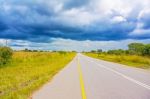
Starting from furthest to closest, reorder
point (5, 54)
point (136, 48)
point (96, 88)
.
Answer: point (136, 48) < point (5, 54) < point (96, 88)

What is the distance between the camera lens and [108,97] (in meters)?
9.73

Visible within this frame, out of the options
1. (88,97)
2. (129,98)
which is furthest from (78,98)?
(129,98)

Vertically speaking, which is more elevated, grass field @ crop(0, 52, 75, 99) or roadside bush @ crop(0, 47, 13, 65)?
roadside bush @ crop(0, 47, 13, 65)

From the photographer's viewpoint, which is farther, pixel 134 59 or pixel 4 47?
pixel 134 59

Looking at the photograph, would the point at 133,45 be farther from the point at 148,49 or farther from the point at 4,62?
the point at 4,62

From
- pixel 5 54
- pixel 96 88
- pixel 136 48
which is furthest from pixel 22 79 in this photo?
pixel 136 48

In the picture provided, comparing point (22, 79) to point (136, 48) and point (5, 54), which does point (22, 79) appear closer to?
point (5, 54)

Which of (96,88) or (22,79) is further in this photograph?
(22,79)

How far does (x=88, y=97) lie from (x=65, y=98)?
0.86 meters

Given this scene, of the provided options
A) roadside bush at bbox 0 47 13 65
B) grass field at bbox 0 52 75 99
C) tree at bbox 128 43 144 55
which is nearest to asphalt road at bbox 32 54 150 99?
grass field at bbox 0 52 75 99

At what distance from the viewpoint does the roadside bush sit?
31.6 meters

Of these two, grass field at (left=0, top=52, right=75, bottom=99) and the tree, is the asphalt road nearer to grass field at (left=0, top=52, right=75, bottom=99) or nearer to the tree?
grass field at (left=0, top=52, right=75, bottom=99)

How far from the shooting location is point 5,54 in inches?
1291

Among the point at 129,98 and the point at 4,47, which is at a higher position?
the point at 4,47
